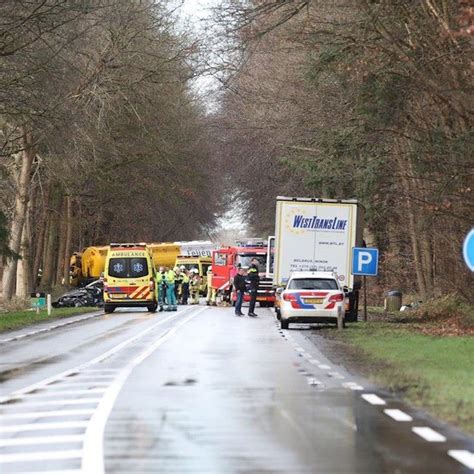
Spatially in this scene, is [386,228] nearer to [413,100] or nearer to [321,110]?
[321,110]

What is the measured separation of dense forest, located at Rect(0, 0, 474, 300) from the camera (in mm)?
29406

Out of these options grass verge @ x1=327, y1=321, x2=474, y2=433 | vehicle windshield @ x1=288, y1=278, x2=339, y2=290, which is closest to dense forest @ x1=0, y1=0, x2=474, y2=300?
vehicle windshield @ x1=288, y1=278, x2=339, y2=290

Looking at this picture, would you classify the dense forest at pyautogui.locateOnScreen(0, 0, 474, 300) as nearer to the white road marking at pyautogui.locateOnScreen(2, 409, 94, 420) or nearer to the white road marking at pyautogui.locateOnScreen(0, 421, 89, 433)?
the white road marking at pyautogui.locateOnScreen(2, 409, 94, 420)

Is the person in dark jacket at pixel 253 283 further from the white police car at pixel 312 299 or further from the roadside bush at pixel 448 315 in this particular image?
the white police car at pixel 312 299

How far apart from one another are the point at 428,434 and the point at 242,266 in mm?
45022

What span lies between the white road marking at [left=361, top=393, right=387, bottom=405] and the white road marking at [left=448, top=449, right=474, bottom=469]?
421 cm

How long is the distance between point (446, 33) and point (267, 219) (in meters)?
52.1

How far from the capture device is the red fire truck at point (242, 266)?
57156 millimetres

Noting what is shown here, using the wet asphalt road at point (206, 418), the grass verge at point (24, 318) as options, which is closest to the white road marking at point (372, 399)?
the wet asphalt road at point (206, 418)

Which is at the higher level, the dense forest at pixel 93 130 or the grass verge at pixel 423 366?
the dense forest at pixel 93 130

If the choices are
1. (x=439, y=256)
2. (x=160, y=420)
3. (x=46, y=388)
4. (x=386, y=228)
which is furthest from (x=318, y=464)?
(x=386, y=228)

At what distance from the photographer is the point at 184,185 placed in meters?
65.7

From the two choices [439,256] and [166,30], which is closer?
[439,256]

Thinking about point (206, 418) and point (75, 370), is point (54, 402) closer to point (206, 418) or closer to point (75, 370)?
point (206, 418)
